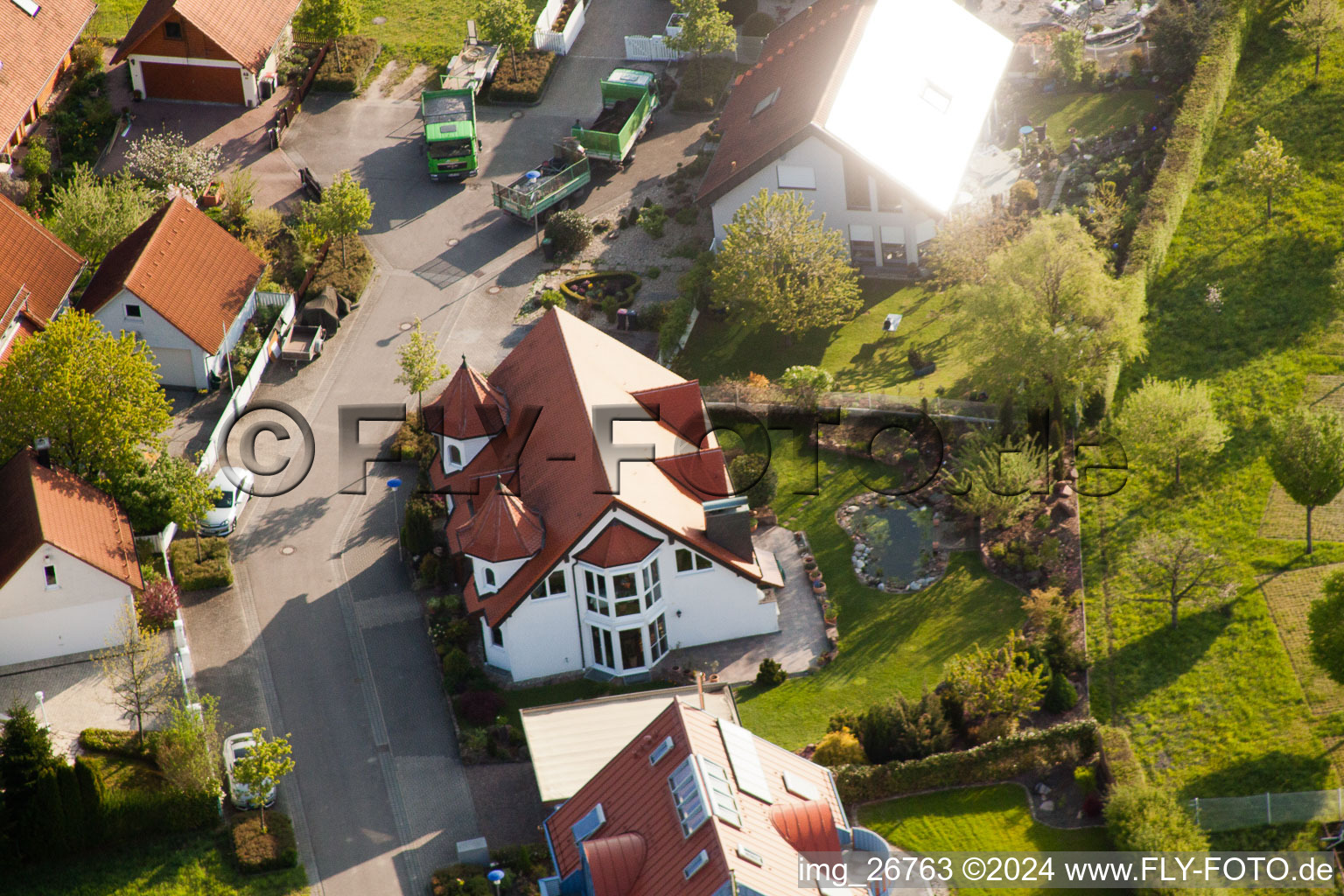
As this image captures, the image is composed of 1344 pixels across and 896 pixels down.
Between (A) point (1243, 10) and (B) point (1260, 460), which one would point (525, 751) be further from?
(A) point (1243, 10)

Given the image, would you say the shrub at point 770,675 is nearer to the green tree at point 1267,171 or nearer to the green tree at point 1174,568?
the green tree at point 1174,568

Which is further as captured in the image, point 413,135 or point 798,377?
point 413,135

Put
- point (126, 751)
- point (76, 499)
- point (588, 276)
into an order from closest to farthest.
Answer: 1. point (126, 751)
2. point (76, 499)
3. point (588, 276)

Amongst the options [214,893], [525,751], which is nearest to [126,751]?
[214,893]

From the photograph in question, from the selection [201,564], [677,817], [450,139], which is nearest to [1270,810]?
[677,817]

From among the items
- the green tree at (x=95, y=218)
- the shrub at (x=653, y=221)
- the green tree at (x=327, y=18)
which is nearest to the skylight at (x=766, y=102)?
the shrub at (x=653, y=221)
